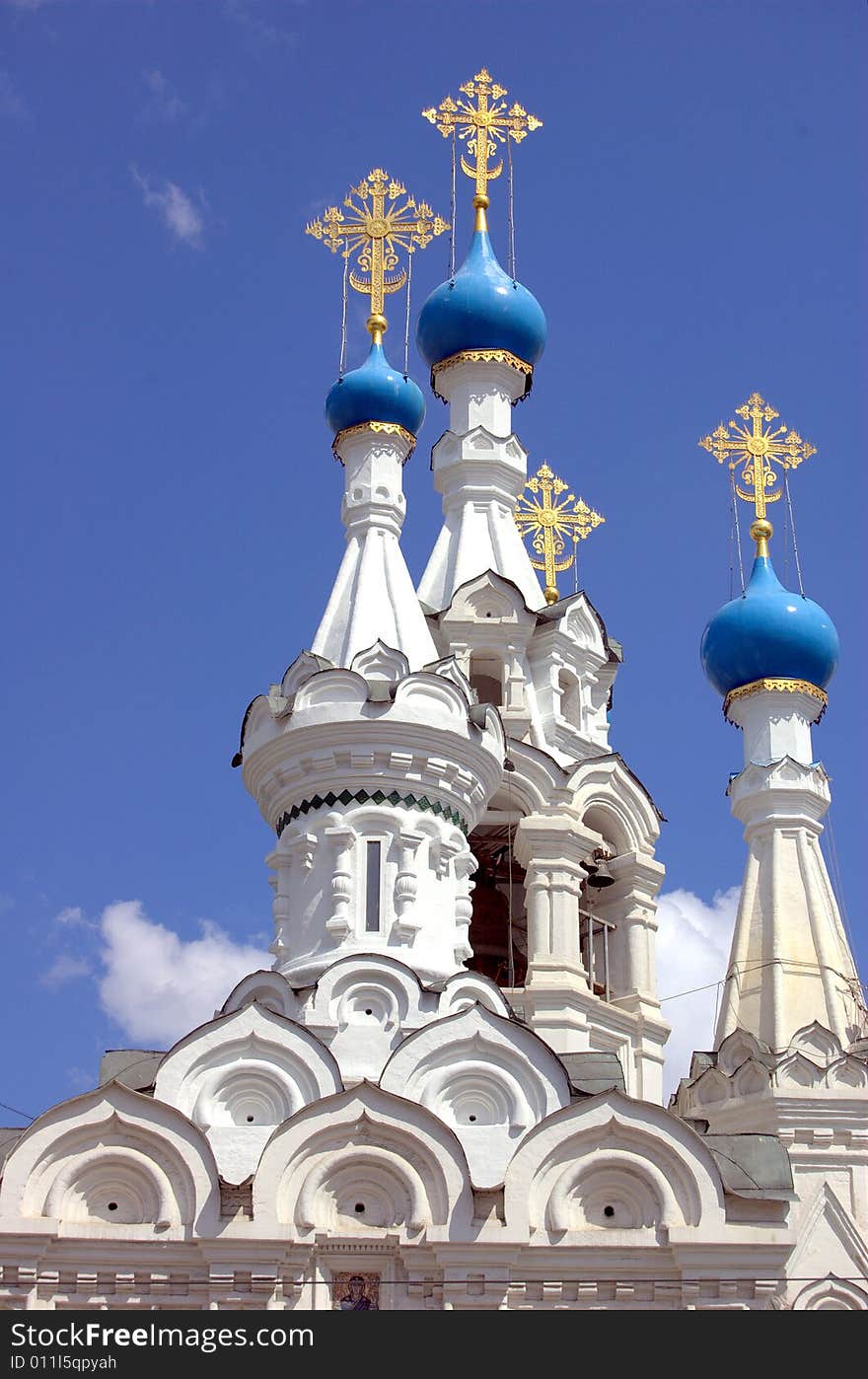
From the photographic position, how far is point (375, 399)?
1702 centimetres

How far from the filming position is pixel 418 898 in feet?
45.8

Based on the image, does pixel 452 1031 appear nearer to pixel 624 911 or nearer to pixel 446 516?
pixel 624 911

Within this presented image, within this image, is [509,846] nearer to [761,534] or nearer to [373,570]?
[373,570]

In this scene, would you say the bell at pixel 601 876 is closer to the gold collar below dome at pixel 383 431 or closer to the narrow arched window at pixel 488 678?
the narrow arched window at pixel 488 678

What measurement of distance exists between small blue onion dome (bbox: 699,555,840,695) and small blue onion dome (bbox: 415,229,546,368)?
321 centimetres

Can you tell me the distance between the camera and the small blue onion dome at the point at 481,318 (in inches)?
744

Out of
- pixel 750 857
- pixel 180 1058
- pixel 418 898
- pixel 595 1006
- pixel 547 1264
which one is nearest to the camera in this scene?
pixel 547 1264

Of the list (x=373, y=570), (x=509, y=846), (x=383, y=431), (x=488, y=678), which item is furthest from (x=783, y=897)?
(x=383, y=431)

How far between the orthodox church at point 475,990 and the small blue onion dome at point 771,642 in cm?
3

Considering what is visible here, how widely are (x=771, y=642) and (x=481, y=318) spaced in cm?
409

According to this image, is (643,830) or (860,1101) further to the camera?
(643,830)

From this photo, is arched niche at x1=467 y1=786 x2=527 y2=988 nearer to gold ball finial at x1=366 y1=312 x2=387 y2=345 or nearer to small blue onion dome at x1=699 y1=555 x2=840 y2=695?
small blue onion dome at x1=699 y1=555 x2=840 y2=695
